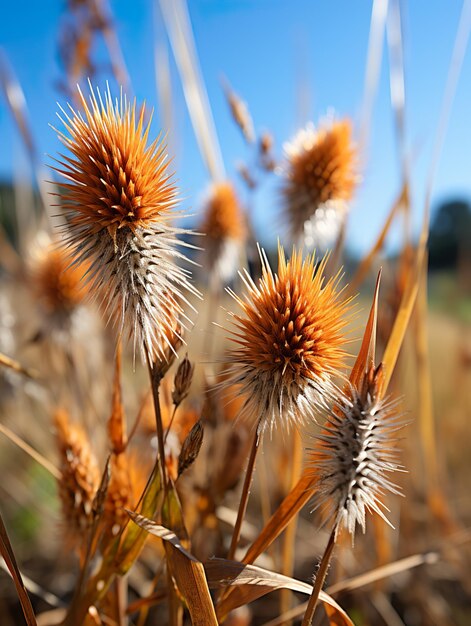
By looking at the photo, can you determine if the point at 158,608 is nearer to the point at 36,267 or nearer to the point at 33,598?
the point at 33,598

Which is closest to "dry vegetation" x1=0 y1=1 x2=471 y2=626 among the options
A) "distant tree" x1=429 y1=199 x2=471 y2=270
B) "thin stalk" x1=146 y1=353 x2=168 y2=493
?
"thin stalk" x1=146 y1=353 x2=168 y2=493

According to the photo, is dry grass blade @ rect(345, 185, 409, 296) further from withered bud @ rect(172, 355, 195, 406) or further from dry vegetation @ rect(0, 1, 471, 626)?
withered bud @ rect(172, 355, 195, 406)

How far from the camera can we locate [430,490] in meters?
1.39

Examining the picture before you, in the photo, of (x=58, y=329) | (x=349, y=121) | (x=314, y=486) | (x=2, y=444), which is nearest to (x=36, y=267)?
(x=58, y=329)

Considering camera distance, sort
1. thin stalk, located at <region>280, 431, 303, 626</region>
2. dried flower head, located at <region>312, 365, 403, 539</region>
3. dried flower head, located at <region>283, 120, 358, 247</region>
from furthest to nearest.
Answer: dried flower head, located at <region>283, 120, 358, 247</region>, thin stalk, located at <region>280, 431, 303, 626</region>, dried flower head, located at <region>312, 365, 403, 539</region>

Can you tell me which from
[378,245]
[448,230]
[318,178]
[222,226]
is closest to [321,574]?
[378,245]

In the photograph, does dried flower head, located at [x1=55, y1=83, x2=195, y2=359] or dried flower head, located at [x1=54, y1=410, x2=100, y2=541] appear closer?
dried flower head, located at [x1=55, y1=83, x2=195, y2=359]

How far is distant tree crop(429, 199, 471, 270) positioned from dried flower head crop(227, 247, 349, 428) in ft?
35.1

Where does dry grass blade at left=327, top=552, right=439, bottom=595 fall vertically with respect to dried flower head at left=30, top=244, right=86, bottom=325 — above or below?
below

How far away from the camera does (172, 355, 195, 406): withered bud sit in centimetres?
62

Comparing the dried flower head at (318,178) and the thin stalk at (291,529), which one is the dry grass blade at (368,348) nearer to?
the thin stalk at (291,529)

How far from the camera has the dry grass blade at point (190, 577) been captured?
556 millimetres

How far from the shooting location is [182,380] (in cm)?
62

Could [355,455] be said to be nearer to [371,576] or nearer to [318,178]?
[371,576]
